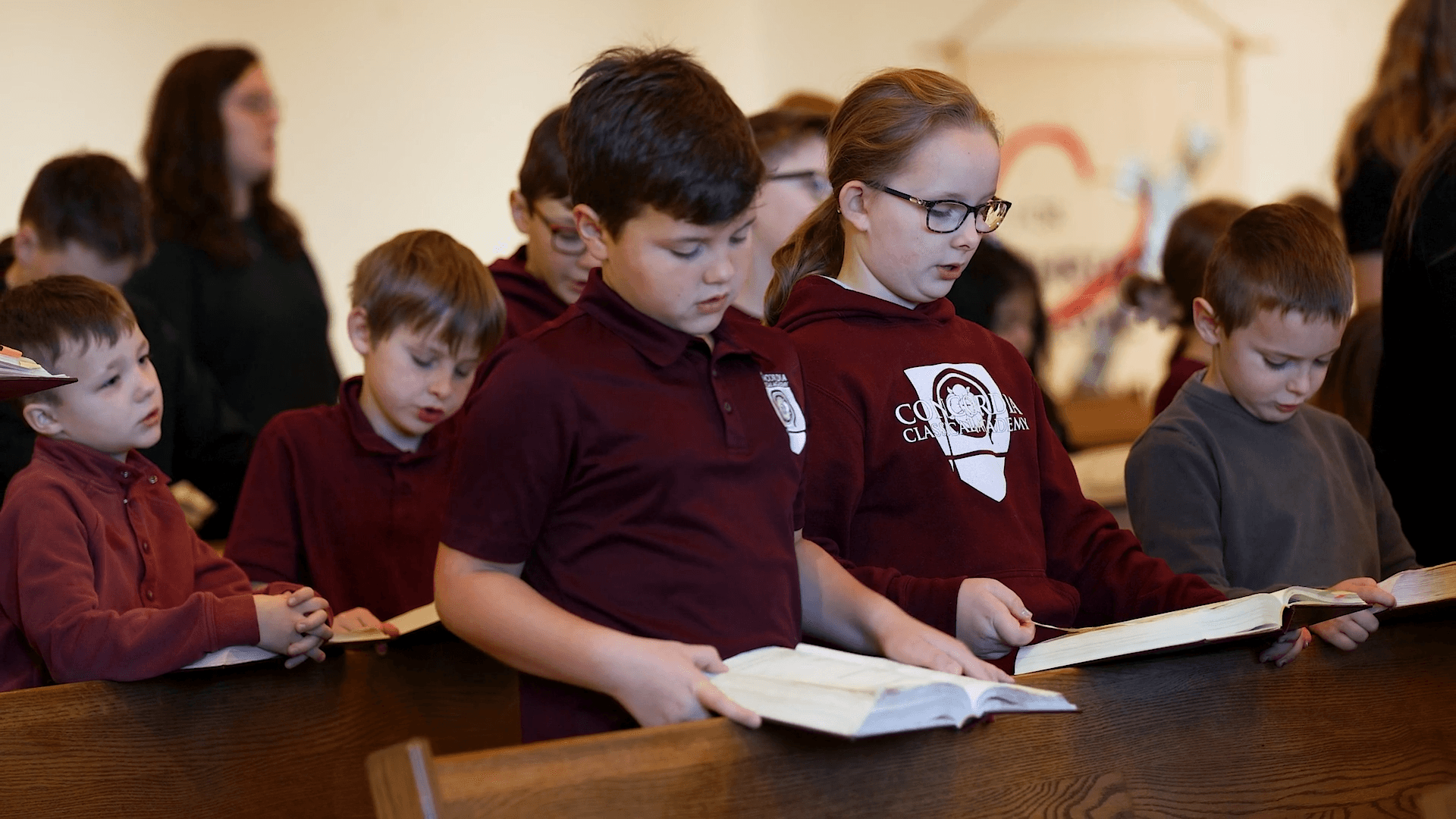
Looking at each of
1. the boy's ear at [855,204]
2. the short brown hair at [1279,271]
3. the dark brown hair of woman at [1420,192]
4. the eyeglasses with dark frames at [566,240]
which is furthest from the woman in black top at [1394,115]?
the eyeglasses with dark frames at [566,240]

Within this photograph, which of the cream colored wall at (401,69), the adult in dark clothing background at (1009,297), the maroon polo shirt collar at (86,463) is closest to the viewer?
the maroon polo shirt collar at (86,463)

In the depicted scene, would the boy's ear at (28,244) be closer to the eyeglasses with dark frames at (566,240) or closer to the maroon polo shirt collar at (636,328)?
the eyeglasses with dark frames at (566,240)

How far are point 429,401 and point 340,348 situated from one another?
3148mm

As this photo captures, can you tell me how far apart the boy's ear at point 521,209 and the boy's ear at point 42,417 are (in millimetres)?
919

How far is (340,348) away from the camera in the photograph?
5258 mm

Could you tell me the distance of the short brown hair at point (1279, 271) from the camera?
1994 millimetres

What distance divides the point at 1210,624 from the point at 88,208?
224 centimetres

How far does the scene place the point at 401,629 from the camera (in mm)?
1831

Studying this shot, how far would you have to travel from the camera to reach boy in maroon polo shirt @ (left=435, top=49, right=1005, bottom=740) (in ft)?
4.45

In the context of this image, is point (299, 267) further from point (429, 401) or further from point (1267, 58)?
point (1267, 58)

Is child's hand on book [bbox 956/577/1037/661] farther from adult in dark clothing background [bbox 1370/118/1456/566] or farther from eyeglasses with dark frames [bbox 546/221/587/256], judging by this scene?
eyeglasses with dark frames [bbox 546/221/587/256]

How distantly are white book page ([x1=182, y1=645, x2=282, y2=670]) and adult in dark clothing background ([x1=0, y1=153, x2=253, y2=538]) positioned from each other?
43.9 inches

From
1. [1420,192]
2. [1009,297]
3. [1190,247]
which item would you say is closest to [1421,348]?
[1420,192]

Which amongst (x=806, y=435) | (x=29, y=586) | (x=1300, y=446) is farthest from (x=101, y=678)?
(x=1300, y=446)
